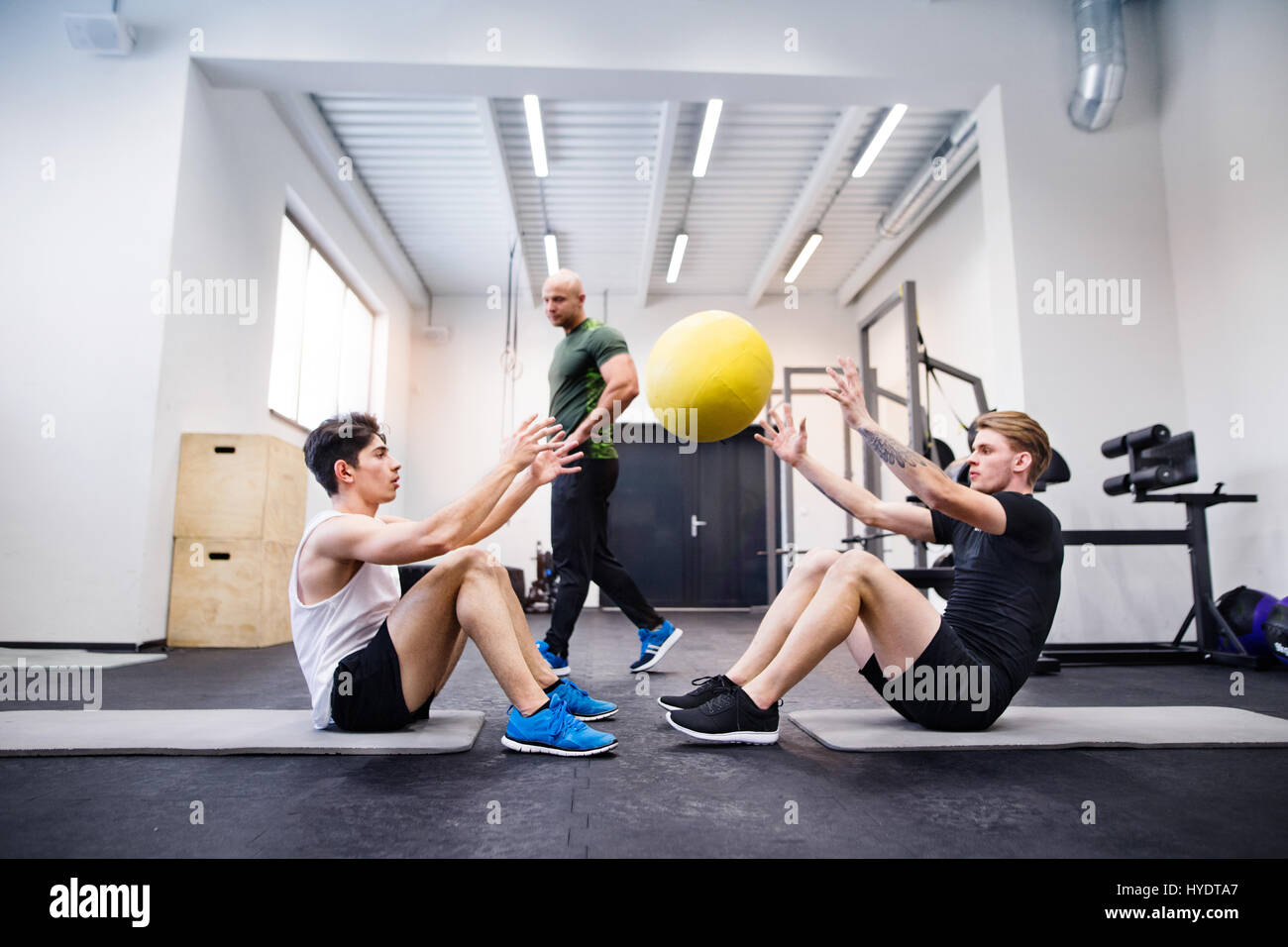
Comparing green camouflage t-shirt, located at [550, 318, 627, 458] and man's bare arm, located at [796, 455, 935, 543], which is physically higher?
green camouflage t-shirt, located at [550, 318, 627, 458]

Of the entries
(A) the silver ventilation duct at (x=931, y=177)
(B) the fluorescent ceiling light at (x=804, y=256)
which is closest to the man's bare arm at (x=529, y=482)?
(A) the silver ventilation duct at (x=931, y=177)

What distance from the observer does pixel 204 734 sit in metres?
1.94

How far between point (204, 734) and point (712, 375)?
5.33ft

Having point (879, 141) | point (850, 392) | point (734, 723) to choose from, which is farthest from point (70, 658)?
point (879, 141)

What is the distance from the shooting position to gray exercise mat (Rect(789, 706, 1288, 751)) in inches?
75.7

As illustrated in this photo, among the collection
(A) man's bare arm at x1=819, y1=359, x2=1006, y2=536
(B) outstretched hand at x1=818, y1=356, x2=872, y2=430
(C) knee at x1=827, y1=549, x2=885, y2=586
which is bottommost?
(C) knee at x1=827, y1=549, x2=885, y2=586

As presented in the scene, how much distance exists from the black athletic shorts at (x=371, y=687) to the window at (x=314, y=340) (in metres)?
4.55

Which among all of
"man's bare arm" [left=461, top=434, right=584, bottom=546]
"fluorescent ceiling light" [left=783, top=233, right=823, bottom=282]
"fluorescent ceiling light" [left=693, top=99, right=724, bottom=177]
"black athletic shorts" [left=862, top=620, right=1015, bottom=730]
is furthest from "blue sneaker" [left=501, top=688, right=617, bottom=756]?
"fluorescent ceiling light" [left=783, top=233, right=823, bottom=282]

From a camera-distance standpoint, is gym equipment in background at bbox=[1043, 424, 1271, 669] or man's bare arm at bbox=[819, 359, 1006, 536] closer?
man's bare arm at bbox=[819, 359, 1006, 536]

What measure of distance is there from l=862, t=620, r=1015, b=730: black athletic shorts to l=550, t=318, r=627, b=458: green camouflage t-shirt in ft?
5.15

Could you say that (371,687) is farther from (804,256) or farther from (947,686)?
(804,256)

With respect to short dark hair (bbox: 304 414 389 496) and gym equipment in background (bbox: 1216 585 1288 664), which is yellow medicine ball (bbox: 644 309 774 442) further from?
gym equipment in background (bbox: 1216 585 1288 664)

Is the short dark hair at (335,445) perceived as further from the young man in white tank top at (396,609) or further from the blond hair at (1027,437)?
the blond hair at (1027,437)
